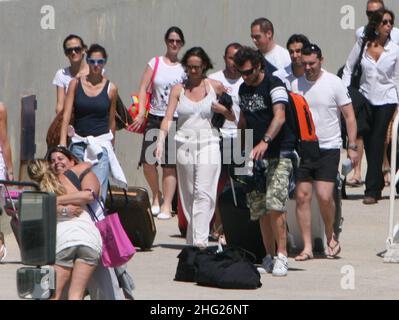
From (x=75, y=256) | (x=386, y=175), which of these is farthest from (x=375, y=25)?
(x=75, y=256)

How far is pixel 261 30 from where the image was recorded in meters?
14.0

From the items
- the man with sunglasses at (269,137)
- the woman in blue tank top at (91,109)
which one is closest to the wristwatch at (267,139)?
the man with sunglasses at (269,137)

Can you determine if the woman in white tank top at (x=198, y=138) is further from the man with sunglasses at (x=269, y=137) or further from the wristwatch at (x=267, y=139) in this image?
the wristwatch at (x=267, y=139)

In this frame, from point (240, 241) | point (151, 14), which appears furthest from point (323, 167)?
point (151, 14)

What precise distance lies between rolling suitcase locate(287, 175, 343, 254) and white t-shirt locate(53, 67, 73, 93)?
9.14ft

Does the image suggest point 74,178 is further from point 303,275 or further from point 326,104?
point 326,104

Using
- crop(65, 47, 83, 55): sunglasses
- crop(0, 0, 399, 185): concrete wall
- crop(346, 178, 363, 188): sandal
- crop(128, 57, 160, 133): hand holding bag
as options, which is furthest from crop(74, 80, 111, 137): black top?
crop(346, 178, 363, 188): sandal

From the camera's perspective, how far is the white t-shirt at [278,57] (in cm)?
1384

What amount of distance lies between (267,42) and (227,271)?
3.33 meters

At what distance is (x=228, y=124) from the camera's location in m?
13.8

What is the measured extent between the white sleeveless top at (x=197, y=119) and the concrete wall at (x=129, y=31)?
2736 mm

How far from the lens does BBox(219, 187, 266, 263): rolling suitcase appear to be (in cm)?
1248
